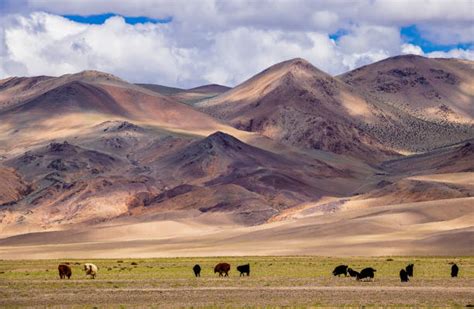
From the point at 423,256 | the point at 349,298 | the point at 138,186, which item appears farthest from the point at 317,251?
the point at 138,186

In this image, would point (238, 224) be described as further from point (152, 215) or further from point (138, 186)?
point (138, 186)

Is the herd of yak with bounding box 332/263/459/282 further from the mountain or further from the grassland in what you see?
the mountain

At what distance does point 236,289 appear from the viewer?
2005 inches

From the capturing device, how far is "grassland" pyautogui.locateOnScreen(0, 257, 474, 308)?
44.3m

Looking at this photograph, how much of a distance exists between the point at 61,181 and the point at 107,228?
43.5m

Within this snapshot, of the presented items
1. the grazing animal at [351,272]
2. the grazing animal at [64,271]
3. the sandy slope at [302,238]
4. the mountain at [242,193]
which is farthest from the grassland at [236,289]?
the mountain at [242,193]

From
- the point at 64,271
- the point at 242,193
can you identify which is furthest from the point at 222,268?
the point at 242,193

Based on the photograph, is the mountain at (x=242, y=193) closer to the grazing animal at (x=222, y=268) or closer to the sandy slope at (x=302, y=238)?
the sandy slope at (x=302, y=238)

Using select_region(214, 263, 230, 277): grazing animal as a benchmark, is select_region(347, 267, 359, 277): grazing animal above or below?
below

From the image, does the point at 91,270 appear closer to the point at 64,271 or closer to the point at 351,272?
the point at 64,271

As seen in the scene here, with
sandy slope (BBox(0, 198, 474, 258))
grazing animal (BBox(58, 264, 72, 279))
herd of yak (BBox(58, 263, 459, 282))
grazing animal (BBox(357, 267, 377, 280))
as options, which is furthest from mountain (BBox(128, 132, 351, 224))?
grazing animal (BBox(357, 267, 377, 280))

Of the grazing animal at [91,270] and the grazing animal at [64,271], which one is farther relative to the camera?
the grazing animal at [91,270]

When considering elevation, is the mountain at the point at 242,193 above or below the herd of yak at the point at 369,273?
above

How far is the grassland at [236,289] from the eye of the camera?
44.3 metres
